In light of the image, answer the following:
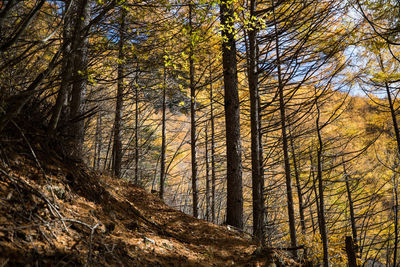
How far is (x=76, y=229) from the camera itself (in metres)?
1.88

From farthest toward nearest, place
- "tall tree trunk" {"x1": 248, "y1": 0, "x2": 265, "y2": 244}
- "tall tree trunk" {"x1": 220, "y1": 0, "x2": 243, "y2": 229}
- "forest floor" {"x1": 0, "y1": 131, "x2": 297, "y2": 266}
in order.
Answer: "tall tree trunk" {"x1": 220, "y1": 0, "x2": 243, "y2": 229} < "tall tree trunk" {"x1": 248, "y1": 0, "x2": 265, "y2": 244} < "forest floor" {"x1": 0, "y1": 131, "x2": 297, "y2": 266}

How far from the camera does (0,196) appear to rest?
62.9 inches

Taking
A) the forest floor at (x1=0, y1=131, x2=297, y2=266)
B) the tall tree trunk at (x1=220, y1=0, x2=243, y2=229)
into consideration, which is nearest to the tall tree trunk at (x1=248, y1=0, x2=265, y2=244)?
the tall tree trunk at (x1=220, y1=0, x2=243, y2=229)

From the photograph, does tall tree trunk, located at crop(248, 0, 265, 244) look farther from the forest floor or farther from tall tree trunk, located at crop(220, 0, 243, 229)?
the forest floor

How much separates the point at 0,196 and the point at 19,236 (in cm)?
39

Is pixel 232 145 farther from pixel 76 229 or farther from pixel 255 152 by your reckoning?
pixel 76 229

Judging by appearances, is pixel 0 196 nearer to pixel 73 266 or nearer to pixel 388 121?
pixel 73 266

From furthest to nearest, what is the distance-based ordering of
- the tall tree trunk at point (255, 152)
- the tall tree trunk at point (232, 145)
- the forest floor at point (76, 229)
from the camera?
the tall tree trunk at point (232, 145)
the tall tree trunk at point (255, 152)
the forest floor at point (76, 229)

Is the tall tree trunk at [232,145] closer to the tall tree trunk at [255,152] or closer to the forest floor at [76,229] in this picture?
the tall tree trunk at [255,152]

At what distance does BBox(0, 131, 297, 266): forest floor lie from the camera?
1484 millimetres

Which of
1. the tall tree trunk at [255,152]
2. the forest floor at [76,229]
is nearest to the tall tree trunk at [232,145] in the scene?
the tall tree trunk at [255,152]

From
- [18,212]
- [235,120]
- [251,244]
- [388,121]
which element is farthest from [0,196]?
[388,121]

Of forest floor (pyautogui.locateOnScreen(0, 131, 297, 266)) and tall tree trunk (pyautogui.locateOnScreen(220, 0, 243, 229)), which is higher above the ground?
tall tree trunk (pyautogui.locateOnScreen(220, 0, 243, 229))

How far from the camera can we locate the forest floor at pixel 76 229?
1484mm
